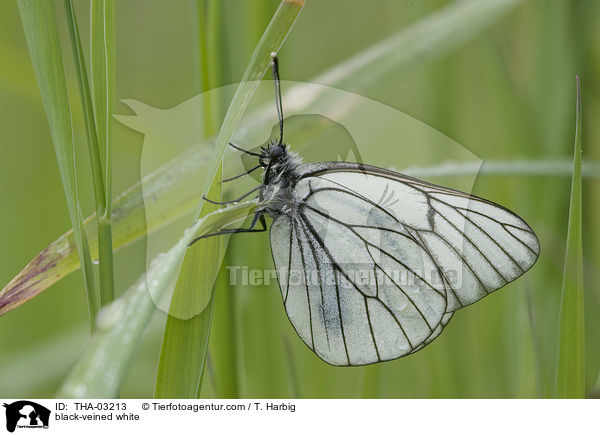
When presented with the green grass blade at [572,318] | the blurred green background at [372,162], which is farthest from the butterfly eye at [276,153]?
the green grass blade at [572,318]

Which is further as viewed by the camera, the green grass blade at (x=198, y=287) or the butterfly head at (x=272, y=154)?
the butterfly head at (x=272, y=154)

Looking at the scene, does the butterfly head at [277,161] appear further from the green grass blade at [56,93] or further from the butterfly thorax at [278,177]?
the green grass blade at [56,93]

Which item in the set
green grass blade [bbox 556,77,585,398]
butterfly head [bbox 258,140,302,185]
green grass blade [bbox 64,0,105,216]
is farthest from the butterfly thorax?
green grass blade [bbox 556,77,585,398]

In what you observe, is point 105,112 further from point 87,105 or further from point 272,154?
point 272,154
